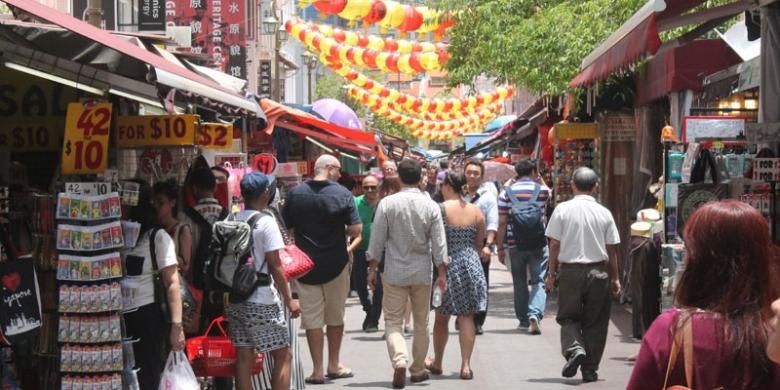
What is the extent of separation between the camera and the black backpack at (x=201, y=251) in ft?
28.9

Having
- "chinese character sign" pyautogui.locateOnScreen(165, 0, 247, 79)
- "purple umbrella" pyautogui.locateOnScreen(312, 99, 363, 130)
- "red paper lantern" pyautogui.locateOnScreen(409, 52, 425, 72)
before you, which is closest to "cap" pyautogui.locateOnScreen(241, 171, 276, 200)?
"chinese character sign" pyautogui.locateOnScreen(165, 0, 247, 79)

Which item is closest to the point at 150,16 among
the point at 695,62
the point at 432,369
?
the point at 695,62

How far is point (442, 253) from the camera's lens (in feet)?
34.4

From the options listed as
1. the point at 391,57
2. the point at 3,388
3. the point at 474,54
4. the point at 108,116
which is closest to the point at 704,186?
the point at 108,116

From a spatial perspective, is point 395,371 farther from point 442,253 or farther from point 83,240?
point 83,240

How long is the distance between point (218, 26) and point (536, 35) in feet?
21.9

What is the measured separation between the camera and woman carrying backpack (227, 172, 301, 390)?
28.5ft

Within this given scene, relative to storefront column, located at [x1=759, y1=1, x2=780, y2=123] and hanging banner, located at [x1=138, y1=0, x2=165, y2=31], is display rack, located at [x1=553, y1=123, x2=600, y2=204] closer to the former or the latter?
hanging banner, located at [x1=138, y1=0, x2=165, y2=31]

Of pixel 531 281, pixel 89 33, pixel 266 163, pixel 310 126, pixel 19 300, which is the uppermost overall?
pixel 89 33

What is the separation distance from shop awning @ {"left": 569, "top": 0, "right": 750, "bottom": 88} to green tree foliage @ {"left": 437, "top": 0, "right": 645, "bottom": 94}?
619cm

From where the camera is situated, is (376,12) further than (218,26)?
No

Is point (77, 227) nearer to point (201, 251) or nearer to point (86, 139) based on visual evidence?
point (86, 139)

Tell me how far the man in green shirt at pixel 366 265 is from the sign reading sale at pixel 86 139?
695 centimetres

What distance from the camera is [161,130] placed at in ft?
30.4
